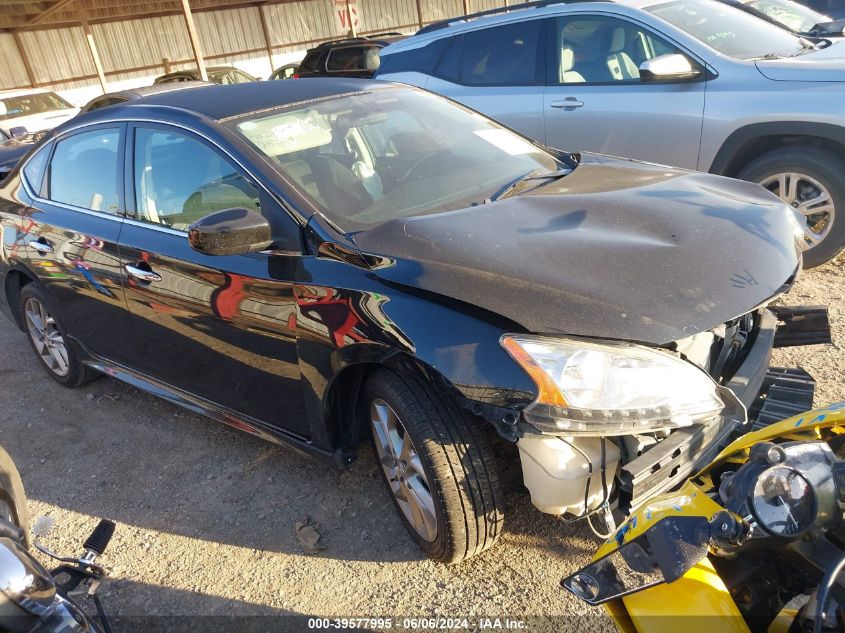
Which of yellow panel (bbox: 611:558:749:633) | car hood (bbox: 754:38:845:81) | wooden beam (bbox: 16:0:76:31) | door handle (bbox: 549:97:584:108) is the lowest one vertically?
yellow panel (bbox: 611:558:749:633)

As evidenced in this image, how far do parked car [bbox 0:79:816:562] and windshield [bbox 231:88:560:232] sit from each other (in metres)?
0.01

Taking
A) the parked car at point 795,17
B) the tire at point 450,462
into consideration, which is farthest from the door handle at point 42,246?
the parked car at point 795,17

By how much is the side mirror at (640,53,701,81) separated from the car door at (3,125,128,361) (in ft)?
11.3

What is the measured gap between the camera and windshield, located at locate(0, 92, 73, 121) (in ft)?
38.5

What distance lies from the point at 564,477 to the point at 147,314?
2215 mm

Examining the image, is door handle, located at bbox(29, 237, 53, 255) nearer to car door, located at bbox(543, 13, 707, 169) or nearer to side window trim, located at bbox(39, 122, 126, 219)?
side window trim, located at bbox(39, 122, 126, 219)

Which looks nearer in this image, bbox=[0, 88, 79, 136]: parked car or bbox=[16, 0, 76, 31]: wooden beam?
bbox=[0, 88, 79, 136]: parked car

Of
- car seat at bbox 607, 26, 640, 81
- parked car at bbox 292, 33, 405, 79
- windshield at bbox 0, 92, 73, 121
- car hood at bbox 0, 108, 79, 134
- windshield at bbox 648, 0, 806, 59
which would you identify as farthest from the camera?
windshield at bbox 0, 92, 73, 121

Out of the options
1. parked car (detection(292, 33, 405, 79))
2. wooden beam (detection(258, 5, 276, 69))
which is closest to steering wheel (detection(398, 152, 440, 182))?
parked car (detection(292, 33, 405, 79))

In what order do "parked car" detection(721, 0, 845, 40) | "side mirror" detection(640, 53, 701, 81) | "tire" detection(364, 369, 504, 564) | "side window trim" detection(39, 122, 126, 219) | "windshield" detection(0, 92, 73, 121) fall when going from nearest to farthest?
"tire" detection(364, 369, 504, 564), "side window trim" detection(39, 122, 126, 219), "side mirror" detection(640, 53, 701, 81), "parked car" detection(721, 0, 845, 40), "windshield" detection(0, 92, 73, 121)

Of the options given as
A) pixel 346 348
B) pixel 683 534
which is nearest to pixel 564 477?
pixel 683 534

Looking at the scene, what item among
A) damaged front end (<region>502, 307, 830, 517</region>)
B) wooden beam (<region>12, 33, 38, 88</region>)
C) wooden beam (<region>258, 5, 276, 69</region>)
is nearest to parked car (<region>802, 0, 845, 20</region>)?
damaged front end (<region>502, 307, 830, 517</region>)

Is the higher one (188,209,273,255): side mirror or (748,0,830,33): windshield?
(188,209,273,255): side mirror

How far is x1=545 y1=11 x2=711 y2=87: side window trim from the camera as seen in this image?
15.5ft
